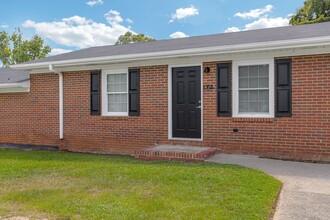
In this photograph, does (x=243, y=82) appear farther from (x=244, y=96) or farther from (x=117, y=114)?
(x=117, y=114)

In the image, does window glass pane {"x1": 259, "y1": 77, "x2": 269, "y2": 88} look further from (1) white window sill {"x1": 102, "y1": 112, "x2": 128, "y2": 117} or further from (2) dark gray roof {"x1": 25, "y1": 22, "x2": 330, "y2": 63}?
(1) white window sill {"x1": 102, "y1": 112, "x2": 128, "y2": 117}

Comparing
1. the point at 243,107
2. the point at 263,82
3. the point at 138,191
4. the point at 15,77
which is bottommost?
the point at 138,191

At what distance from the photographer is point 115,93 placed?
933 cm

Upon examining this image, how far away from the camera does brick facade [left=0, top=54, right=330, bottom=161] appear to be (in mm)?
7008

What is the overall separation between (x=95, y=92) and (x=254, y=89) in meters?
4.68

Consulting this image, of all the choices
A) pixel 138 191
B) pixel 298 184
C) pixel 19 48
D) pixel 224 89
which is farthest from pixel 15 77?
pixel 19 48

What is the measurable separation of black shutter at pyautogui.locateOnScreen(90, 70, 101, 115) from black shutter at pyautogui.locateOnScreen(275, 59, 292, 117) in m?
5.07


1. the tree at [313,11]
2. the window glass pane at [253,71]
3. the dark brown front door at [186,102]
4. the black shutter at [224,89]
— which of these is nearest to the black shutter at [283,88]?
the window glass pane at [253,71]

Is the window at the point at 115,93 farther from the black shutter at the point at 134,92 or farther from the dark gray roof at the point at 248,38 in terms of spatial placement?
the dark gray roof at the point at 248,38

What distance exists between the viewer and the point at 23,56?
110 ft

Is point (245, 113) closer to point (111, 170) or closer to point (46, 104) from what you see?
point (111, 170)

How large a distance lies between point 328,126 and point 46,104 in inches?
326

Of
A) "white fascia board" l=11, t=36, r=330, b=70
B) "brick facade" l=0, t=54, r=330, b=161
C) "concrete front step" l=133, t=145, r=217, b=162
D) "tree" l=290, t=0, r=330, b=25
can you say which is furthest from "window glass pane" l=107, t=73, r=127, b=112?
"tree" l=290, t=0, r=330, b=25

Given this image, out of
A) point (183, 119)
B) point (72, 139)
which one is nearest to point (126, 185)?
point (183, 119)
